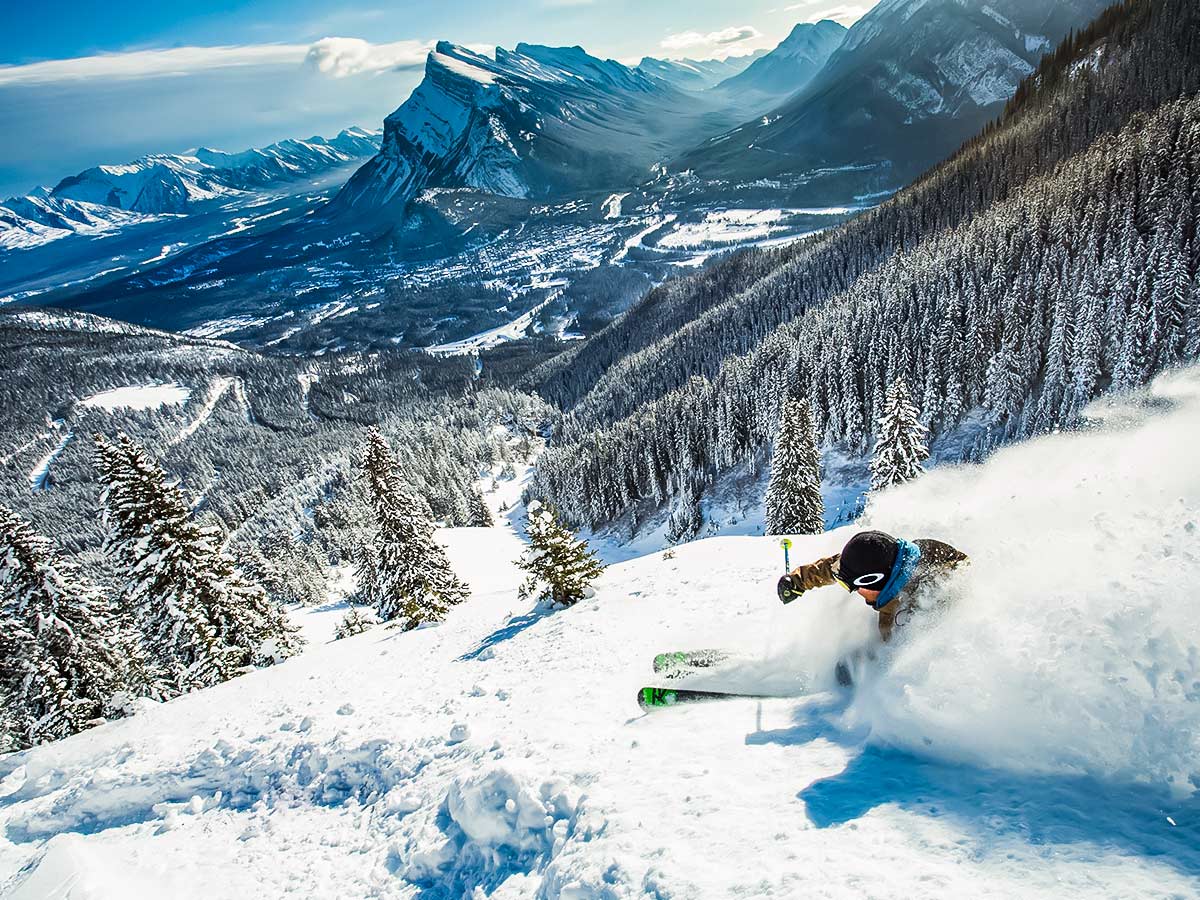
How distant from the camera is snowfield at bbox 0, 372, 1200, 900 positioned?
4785 mm

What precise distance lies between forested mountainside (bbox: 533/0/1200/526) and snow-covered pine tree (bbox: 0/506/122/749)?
65.7 m

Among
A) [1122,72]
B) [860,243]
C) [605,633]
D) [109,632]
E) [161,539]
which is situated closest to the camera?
[605,633]

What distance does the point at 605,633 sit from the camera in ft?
45.5

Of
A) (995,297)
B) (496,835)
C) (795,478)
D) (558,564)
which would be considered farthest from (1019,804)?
(995,297)

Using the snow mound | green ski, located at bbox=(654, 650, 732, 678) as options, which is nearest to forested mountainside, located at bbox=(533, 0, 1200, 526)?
green ski, located at bbox=(654, 650, 732, 678)

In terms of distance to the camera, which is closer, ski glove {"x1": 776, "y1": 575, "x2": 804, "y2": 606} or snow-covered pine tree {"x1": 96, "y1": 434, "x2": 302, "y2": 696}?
ski glove {"x1": 776, "y1": 575, "x2": 804, "y2": 606}

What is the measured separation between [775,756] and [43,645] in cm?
2808

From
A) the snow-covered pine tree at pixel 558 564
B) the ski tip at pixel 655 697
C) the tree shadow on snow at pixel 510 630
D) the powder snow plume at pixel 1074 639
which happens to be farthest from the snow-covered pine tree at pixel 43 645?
the powder snow plume at pixel 1074 639

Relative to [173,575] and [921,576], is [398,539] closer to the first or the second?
[173,575]

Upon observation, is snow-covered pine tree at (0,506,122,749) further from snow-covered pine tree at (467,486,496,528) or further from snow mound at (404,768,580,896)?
snow-covered pine tree at (467,486,496,528)

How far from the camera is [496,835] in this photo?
7.41m

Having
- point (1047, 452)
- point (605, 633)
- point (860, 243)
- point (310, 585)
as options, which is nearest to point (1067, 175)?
point (860, 243)

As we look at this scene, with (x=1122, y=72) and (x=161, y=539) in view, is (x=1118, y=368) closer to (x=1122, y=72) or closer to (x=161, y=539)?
(x=161, y=539)

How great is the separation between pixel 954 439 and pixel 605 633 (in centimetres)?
6723
